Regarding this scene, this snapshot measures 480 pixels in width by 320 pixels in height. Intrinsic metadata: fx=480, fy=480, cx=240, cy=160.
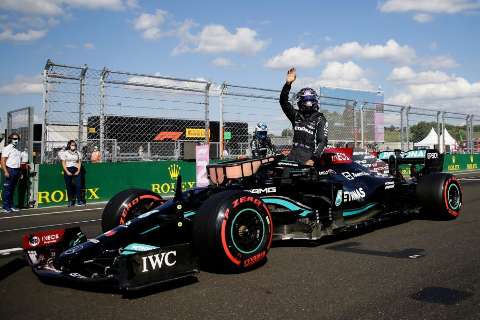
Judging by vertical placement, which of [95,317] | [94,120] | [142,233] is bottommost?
[95,317]

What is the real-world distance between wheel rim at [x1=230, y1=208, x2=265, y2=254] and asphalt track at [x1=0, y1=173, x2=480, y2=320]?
23cm

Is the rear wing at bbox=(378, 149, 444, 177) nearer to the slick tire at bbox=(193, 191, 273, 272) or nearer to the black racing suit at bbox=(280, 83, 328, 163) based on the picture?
the black racing suit at bbox=(280, 83, 328, 163)

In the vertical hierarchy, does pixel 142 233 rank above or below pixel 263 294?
above

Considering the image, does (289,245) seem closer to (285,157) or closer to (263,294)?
(285,157)

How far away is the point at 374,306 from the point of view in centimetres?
320

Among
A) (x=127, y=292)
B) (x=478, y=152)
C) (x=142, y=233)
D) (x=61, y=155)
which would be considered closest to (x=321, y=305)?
(x=127, y=292)

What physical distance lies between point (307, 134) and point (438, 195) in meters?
2.11

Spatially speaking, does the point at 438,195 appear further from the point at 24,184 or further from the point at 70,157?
the point at 24,184

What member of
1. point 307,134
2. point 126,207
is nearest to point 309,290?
point 126,207

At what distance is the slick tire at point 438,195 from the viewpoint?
6770 mm

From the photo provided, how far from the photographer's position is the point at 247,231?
4.28m

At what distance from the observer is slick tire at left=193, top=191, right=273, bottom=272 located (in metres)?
3.96

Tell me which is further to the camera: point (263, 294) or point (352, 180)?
point (352, 180)

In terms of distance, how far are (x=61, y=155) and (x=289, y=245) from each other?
7.15 m
